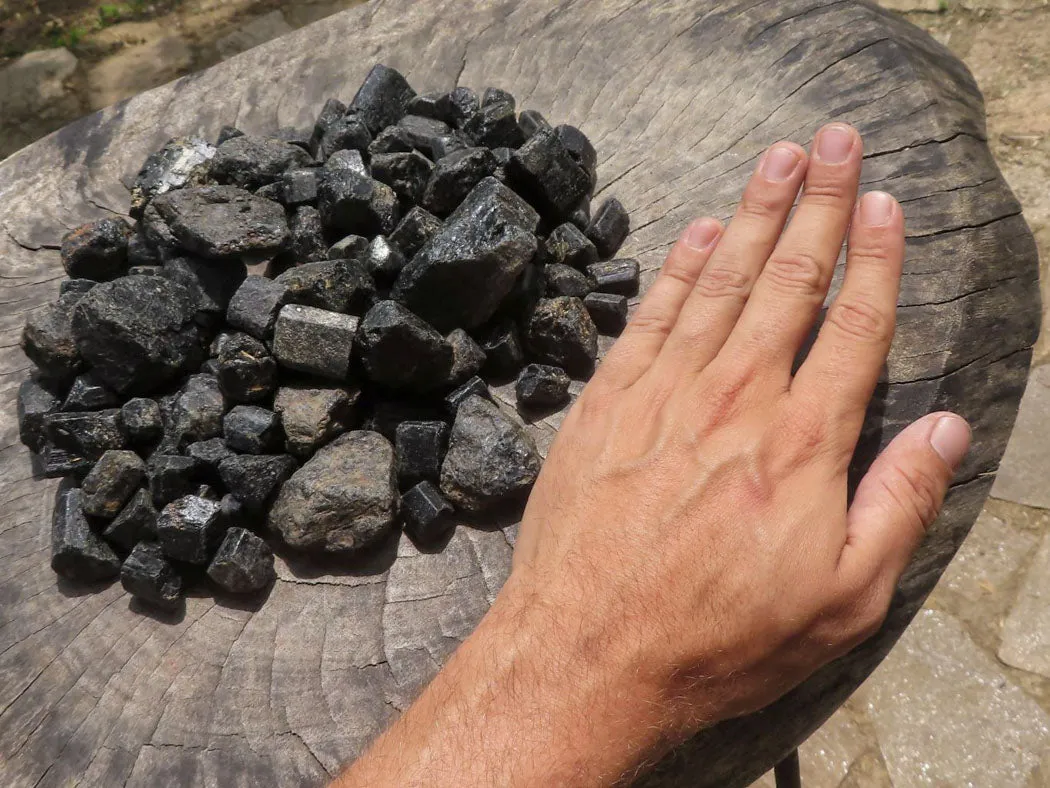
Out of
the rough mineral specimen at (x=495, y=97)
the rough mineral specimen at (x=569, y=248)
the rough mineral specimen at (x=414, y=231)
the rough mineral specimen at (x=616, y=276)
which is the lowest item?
the rough mineral specimen at (x=616, y=276)

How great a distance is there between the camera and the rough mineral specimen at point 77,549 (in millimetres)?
1176

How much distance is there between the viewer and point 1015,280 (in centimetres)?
120

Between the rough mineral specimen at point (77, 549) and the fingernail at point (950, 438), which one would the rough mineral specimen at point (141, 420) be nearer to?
the rough mineral specimen at point (77, 549)

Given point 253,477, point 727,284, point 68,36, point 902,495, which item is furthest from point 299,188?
point 68,36

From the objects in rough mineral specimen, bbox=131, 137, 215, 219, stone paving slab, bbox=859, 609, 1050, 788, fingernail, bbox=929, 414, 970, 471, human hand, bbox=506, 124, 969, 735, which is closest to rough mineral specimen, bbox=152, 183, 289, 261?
rough mineral specimen, bbox=131, 137, 215, 219

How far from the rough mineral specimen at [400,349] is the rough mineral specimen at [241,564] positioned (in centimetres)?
33

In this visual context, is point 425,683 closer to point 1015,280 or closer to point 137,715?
point 137,715

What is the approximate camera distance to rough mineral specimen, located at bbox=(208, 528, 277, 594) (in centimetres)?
115

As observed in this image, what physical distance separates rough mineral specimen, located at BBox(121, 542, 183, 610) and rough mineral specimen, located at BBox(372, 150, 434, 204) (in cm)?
Result: 78

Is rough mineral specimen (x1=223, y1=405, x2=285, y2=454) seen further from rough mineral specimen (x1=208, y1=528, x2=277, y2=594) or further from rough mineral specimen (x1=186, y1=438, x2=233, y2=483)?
rough mineral specimen (x1=208, y1=528, x2=277, y2=594)

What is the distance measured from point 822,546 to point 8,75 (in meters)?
4.79

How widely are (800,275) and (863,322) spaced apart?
114 millimetres

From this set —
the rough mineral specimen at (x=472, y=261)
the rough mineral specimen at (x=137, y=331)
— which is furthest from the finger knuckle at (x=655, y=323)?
the rough mineral specimen at (x=137, y=331)

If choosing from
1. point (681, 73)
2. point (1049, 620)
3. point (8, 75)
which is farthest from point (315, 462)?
point (8, 75)
